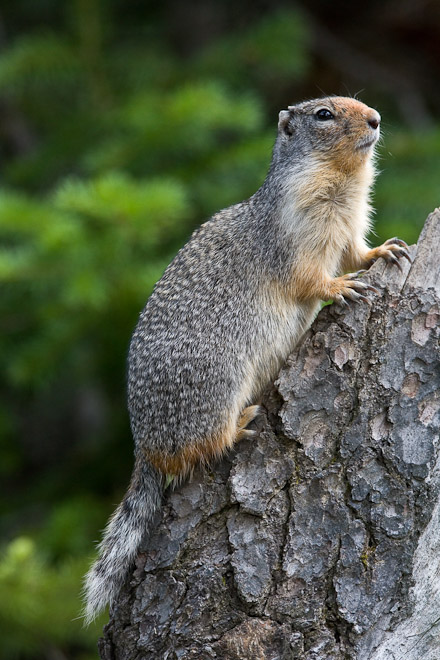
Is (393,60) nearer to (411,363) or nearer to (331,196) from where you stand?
(331,196)

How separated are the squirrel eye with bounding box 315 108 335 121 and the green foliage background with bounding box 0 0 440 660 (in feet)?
2.26

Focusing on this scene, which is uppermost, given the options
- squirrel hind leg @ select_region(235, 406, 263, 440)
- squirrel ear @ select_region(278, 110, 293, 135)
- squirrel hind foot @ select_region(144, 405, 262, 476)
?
squirrel ear @ select_region(278, 110, 293, 135)

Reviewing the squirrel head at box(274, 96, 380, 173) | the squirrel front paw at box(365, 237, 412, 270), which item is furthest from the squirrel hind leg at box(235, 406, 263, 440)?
the squirrel head at box(274, 96, 380, 173)


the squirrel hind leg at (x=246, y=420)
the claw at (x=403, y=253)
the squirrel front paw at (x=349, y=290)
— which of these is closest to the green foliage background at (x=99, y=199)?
the claw at (x=403, y=253)

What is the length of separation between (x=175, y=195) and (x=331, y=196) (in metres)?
1.60

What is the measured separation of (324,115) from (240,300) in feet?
4.00

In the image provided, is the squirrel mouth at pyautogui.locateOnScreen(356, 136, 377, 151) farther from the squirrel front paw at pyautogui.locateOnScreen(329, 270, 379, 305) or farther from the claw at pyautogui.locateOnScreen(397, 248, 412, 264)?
the squirrel front paw at pyautogui.locateOnScreen(329, 270, 379, 305)

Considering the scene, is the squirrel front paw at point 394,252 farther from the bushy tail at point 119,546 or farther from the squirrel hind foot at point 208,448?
the bushy tail at point 119,546

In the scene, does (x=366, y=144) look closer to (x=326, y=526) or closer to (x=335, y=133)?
(x=335, y=133)

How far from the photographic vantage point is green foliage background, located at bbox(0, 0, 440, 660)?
20.7ft

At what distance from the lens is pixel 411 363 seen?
3.86 meters

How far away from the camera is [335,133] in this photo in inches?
191

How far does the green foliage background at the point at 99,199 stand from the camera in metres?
6.30

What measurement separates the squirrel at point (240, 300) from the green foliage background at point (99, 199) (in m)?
0.73
